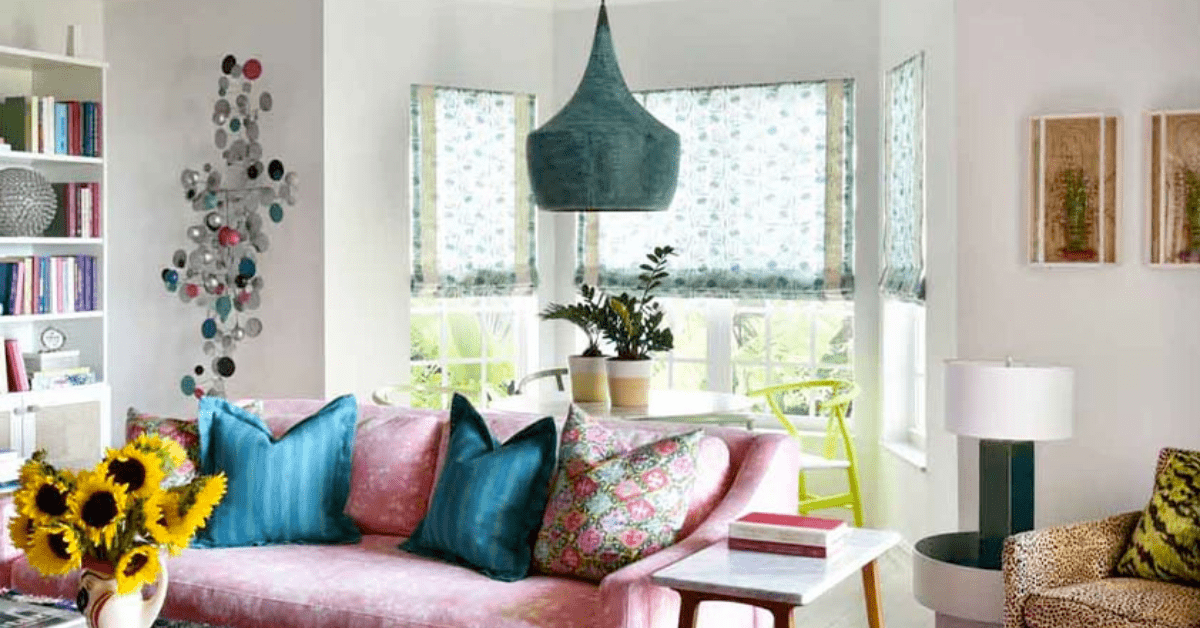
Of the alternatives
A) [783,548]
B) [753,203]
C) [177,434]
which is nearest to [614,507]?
[783,548]

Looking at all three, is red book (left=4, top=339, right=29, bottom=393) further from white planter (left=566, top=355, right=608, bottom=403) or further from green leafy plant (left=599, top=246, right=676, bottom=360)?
green leafy plant (left=599, top=246, right=676, bottom=360)

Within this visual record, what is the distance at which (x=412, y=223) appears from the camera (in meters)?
7.36

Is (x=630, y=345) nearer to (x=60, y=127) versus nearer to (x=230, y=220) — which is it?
(x=230, y=220)

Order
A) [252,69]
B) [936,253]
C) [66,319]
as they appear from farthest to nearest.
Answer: [66,319] → [252,69] → [936,253]

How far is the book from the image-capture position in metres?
3.72

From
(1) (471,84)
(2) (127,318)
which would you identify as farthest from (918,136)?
(2) (127,318)

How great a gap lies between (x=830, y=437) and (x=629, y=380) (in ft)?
5.43

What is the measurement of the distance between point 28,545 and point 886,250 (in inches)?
186

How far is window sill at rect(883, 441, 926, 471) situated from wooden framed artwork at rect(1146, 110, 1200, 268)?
1752 millimetres

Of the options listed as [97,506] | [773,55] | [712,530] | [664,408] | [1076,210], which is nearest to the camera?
[97,506]

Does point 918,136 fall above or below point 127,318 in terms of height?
above

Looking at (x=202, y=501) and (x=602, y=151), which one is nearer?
(x=202, y=501)

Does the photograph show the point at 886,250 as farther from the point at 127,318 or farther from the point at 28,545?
the point at 28,545

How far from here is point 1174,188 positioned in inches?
198
